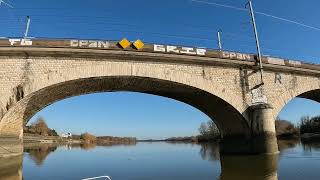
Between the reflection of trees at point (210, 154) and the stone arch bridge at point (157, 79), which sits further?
the reflection of trees at point (210, 154)

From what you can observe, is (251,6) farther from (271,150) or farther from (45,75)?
(45,75)

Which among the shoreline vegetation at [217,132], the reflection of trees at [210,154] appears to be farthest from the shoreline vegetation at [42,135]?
the reflection of trees at [210,154]

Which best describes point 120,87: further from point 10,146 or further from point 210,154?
point 210,154

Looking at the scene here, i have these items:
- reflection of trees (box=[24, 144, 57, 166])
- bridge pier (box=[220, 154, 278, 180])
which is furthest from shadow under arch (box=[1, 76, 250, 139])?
reflection of trees (box=[24, 144, 57, 166])

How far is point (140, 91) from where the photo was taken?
76.0 ft

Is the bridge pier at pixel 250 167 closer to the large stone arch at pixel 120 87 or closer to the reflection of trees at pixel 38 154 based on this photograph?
the large stone arch at pixel 120 87

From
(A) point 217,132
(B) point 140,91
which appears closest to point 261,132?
(B) point 140,91

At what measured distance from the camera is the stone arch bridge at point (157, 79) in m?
17.8

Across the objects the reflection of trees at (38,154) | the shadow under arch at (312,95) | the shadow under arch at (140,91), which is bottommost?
the reflection of trees at (38,154)

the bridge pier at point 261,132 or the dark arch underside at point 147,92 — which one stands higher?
the dark arch underside at point 147,92

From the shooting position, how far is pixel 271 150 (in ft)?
67.8

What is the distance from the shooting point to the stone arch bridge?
17.8 meters

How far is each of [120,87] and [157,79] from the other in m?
3.29

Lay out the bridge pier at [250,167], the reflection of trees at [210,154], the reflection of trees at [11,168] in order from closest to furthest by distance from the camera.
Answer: the bridge pier at [250,167] < the reflection of trees at [11,168] < the reflection of trees at [210,154]
